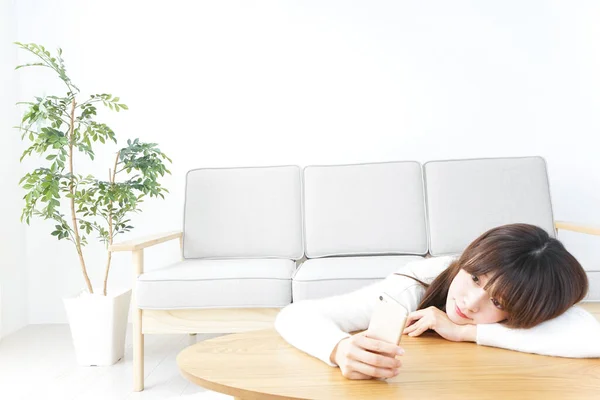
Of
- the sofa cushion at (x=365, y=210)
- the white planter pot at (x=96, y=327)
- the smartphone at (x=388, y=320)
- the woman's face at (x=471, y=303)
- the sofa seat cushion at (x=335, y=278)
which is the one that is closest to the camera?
the smartphone at (x=388, y=320)

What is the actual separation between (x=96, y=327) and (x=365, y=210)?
1228 millimetres

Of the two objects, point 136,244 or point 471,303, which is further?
point 136,244


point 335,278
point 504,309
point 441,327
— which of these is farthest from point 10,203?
point 504,309

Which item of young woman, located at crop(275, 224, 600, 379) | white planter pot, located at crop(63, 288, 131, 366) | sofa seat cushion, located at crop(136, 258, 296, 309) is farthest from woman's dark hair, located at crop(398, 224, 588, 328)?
white planter pot, located at crop(63, 288, 131, 366)

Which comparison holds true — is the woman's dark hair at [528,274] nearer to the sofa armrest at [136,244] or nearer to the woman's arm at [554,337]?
the woman's arm at [554,337]

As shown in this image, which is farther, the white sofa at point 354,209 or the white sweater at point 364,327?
the white sofa at point 354,209

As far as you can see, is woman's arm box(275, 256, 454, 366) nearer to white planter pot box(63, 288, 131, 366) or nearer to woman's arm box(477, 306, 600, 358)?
woman's arm box(477, 306, 600, 358)

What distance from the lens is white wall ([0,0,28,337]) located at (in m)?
3.20

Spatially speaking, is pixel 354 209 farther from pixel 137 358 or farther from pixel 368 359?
pixel 368 359

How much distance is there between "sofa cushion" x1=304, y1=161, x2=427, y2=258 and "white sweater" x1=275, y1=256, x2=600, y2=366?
129 centimetres

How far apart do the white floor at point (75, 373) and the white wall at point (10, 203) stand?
189mm

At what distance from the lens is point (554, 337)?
1.15 meters

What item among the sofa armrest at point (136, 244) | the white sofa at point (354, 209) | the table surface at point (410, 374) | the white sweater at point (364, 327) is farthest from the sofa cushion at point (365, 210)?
the table surface at point (410, 374)

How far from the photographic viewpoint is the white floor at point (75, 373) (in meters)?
→ 2.20
